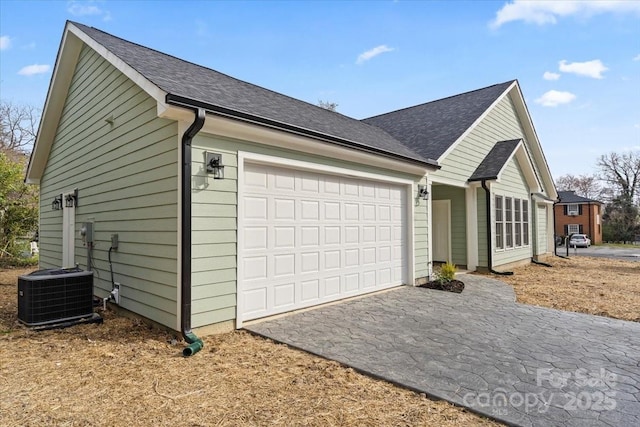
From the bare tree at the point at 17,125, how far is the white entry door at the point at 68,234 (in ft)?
63.5

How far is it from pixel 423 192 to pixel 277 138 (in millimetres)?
4460

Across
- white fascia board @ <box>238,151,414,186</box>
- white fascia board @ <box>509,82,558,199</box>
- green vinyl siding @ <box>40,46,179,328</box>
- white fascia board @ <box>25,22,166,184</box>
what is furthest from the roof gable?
white fascia board @ <box>25,22,166,184</box>

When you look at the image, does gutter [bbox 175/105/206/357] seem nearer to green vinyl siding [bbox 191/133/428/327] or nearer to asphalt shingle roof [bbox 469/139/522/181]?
green vinyl siding [bbox 191/133/428/327]

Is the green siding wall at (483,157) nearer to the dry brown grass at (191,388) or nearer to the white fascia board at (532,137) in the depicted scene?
the white fascia board at (532,137)

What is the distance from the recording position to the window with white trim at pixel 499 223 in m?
11.0

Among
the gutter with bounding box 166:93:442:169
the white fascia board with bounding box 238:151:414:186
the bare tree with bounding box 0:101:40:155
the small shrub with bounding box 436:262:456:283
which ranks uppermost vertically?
the bare tree with bounding box 0:101:40:155

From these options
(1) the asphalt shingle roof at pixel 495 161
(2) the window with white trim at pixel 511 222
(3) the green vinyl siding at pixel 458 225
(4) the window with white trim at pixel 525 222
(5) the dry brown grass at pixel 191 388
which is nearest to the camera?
(5) the dry brown grass at pixel 191 388

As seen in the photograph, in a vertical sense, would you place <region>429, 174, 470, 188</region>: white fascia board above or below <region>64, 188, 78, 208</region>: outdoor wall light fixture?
above

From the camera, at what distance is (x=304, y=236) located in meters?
5.72

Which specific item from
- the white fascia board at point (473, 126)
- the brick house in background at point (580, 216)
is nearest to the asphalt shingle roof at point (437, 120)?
the white fascia board at point (473, 126)

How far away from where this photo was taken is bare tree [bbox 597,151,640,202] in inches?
1506

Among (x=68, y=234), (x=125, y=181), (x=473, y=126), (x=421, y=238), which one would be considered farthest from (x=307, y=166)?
(x=473, y=126)

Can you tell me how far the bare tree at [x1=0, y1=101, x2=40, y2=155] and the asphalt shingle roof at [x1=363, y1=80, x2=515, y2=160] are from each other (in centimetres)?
2325

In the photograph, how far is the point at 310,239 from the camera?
5812 mm
